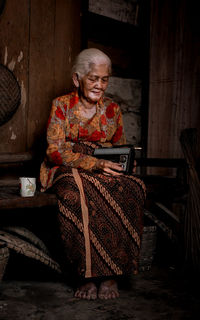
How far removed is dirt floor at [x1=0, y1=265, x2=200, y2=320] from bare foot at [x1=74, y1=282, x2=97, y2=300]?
1.3 inches

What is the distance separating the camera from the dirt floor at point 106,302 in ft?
6.59

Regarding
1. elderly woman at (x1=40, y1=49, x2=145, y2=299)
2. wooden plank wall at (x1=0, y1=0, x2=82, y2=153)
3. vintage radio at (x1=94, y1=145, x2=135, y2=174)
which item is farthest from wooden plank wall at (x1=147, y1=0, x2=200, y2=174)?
vintage radio at (x1=94, y1=145, x2=135, y2=174)

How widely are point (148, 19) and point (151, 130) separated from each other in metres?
1.08

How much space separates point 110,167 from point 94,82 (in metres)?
0.63

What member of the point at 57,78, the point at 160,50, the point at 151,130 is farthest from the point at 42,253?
the point at 160,50

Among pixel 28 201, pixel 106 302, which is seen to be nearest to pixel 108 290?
pixel 106 302

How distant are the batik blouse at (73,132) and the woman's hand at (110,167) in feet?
0.18

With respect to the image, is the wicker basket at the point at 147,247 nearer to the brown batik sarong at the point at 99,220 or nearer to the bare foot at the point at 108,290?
the brown batik sarong at the point at 99,220

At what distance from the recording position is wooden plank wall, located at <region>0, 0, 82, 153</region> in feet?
9.51

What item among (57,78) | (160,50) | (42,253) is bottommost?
(42,253)

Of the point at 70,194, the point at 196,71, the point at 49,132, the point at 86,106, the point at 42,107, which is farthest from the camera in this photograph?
the point at 196,71

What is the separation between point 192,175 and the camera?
2.64 m

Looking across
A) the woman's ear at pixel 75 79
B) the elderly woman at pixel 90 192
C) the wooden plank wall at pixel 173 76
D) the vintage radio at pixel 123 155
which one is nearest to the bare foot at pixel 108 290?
the elderly woman at pixel 90 192

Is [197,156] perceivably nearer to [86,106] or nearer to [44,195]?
[86,106]
